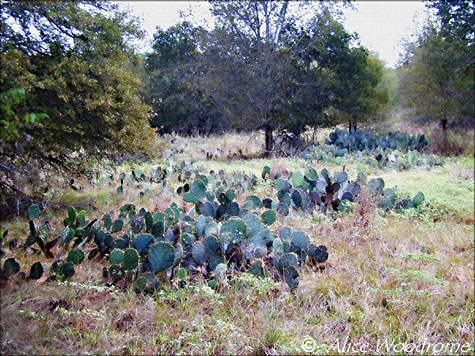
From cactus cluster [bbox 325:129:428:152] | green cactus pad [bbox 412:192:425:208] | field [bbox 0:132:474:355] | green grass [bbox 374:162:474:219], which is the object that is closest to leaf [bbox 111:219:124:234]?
field [bbox 0:132:474:355]

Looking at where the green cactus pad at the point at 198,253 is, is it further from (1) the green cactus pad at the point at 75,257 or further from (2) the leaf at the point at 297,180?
(2) the leaf at the point at 297,180

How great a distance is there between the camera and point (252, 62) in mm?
10633

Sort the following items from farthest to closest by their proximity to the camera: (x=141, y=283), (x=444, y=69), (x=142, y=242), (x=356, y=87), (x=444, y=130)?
(x=356, y=87)
(x=444, y=130)
(x=444, y=69)
(x=142, y=242)
(x=141, y=283)

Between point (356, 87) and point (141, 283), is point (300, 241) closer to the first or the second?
point (141, 283)

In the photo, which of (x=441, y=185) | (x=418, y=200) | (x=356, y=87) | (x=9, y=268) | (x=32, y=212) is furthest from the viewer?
(x=356, y=87)

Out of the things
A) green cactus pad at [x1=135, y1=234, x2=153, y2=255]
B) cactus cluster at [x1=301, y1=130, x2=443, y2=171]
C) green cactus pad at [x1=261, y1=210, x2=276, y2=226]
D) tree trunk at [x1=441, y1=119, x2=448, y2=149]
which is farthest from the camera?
tree trunk at [x1=441, y1=119, x2=448, y2=149]

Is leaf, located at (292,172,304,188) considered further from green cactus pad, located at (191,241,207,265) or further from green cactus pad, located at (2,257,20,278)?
green cactus pad, located at (2,257,20,278)

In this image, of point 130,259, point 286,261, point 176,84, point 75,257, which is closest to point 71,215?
point 75,257

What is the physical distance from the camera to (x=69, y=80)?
13.2ft

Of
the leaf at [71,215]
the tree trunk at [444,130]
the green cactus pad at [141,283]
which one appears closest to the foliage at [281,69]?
the tree trunk at [444,130]

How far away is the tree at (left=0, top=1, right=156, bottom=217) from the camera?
3.36 metres

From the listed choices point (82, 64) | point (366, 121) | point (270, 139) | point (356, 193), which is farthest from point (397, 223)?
point (366, 121)

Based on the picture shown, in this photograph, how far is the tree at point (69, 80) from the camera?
11.0 ft

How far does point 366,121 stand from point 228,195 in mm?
11466
